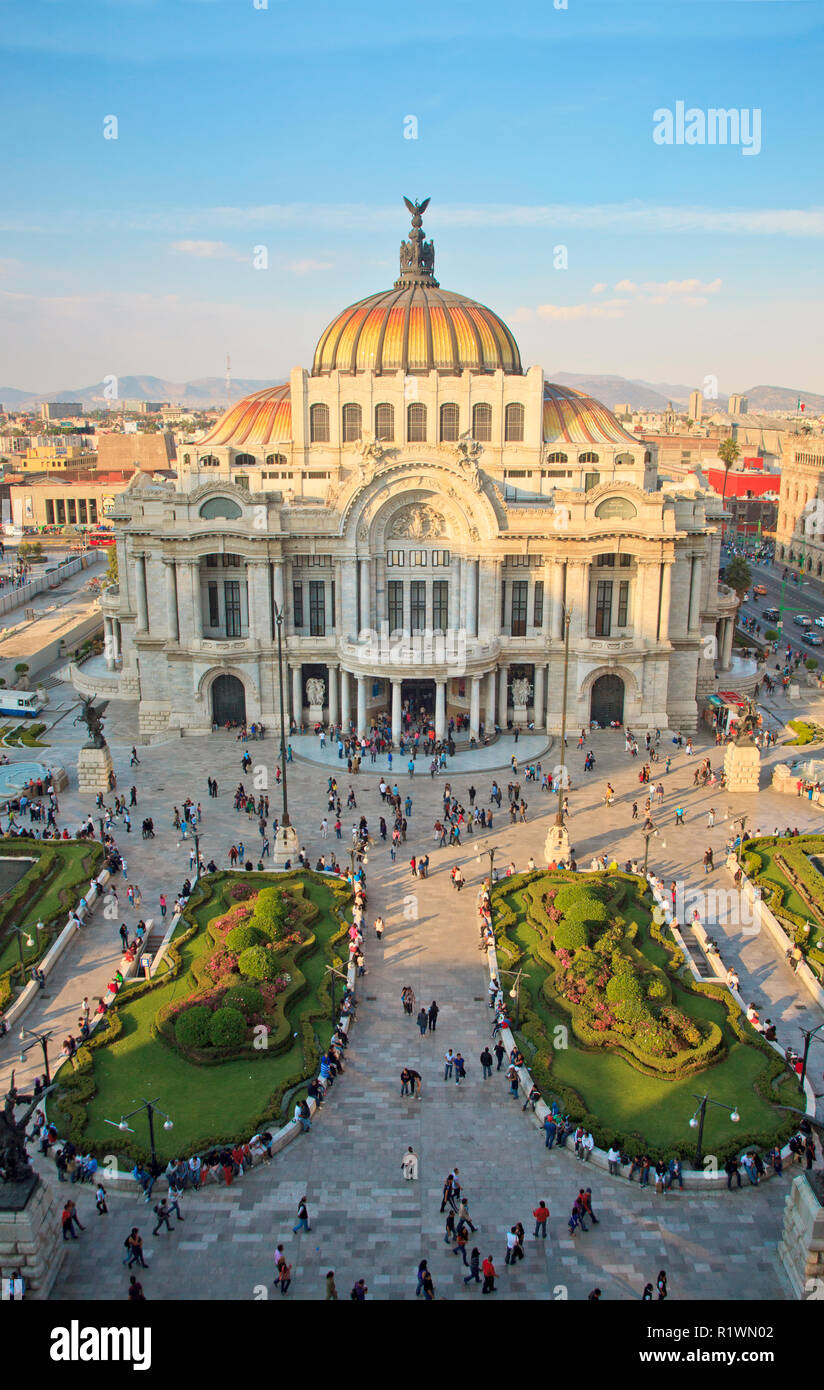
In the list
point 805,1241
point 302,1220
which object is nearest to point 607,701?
point 805,1241

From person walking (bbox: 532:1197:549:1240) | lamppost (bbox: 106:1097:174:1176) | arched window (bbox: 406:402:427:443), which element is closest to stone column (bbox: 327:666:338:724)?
arched window (bbox: 406:402:427:443)

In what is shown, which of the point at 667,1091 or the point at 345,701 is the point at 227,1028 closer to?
the point at 667,1091

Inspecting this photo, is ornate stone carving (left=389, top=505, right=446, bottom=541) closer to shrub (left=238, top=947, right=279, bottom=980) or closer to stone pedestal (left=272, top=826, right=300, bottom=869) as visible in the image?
stone pedestal (left=272, top=826, right=300, bottom=869)

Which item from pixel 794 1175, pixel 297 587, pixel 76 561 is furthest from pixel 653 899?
pixel 76 561

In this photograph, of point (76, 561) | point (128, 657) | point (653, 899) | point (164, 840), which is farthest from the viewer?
point (76, 561)

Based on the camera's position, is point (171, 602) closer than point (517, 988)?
No

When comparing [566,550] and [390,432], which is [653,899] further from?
[390,432]
